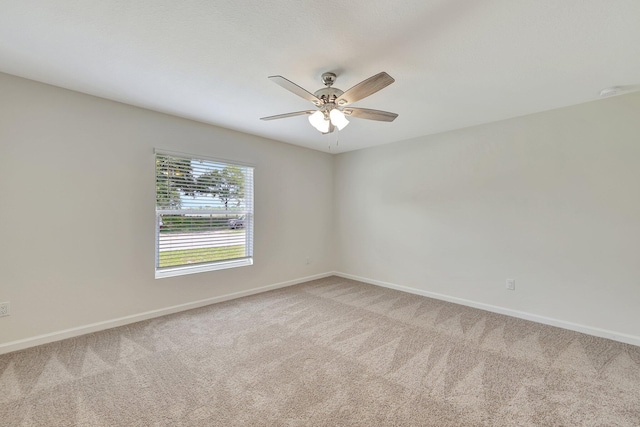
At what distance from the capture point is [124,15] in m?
1.60

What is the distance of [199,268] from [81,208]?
1.40m

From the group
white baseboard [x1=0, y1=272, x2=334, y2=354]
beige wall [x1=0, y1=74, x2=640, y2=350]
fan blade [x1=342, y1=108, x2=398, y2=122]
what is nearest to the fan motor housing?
fan blade [x1=342, y1=108, x2=398, y2=122]

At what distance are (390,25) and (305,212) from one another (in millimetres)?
3376

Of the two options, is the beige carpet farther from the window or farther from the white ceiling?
the white ceiling

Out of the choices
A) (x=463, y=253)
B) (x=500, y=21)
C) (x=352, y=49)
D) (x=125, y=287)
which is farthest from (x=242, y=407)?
(x=463, y=253)

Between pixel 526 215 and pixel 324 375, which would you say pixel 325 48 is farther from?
pixel 526 215

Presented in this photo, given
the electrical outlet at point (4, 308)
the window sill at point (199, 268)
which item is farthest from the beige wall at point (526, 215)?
the electrical outlet at point (4, 308)

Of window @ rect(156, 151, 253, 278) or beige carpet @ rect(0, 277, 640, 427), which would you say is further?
window @ rect(156, 151, 253, 278)

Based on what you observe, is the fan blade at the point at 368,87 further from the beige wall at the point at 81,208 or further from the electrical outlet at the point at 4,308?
the electrical outlet at the point at 4,308

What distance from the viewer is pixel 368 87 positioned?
73.5 inches

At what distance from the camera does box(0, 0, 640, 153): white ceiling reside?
154cm

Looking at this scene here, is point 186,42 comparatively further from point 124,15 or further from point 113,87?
point 113,87

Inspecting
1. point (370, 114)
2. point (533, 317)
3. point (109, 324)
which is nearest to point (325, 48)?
point (370, 114)

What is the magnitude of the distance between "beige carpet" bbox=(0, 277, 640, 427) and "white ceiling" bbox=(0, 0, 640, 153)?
2.37 meters
